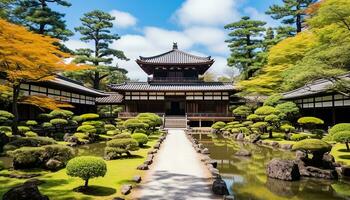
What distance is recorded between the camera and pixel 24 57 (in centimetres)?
1611

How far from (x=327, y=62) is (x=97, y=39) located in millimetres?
42609

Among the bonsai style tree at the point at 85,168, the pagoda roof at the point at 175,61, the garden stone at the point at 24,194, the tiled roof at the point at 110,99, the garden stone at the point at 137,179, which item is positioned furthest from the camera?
the tiled roof at the point at 110,99

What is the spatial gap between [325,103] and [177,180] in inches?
861

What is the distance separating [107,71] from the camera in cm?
5066

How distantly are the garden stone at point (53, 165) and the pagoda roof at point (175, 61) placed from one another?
110 feet

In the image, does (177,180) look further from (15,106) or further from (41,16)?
(41,16)

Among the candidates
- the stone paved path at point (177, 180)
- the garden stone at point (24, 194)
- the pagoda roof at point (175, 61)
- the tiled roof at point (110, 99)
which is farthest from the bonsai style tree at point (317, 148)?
the tiled roof at point (110, 99)

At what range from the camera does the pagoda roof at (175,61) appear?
4534 centimetres

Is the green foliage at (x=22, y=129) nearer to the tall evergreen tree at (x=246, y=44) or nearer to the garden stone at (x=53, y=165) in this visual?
the garden stone at (x=53, y=165)

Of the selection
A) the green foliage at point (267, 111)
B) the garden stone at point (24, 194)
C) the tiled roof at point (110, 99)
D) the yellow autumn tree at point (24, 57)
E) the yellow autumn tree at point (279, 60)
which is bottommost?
the garden stone at point (24, 194)

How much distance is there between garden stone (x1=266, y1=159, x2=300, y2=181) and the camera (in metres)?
12.0

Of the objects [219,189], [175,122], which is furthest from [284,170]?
[175,122]

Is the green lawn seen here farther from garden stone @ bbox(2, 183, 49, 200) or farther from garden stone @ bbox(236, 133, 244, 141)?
garden stone @ bbox(236, 133, 244, 141)

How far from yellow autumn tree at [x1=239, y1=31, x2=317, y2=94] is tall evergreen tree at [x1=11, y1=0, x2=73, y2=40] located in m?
27.4
